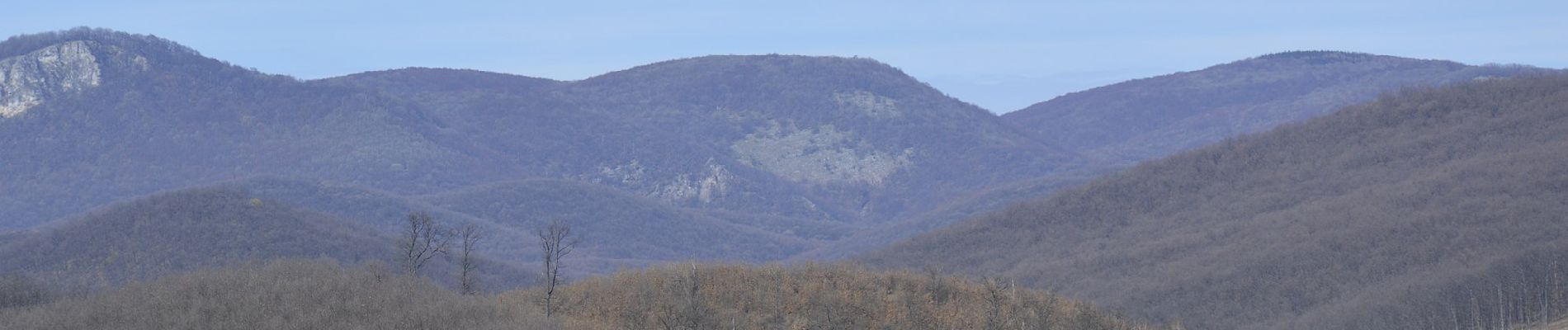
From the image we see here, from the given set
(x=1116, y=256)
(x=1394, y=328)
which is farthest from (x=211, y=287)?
(x=1116, y=256)

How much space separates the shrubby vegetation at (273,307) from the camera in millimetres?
47750

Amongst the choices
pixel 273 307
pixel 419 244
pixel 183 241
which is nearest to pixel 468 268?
pixel 419 244

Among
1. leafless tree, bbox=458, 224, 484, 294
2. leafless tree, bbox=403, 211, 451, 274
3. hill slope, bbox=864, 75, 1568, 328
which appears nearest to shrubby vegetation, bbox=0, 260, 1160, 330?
leafless tree, bbox=403, 211, 451, 274

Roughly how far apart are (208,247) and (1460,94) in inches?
5055

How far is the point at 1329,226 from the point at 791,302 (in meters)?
90.7

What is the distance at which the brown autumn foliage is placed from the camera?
2078 inches

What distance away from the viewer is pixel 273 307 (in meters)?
48.8

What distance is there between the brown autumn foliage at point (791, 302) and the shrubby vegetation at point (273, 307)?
2.78 meters

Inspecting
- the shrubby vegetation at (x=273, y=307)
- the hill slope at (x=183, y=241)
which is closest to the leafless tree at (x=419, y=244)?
the shrubby vegetation at (x=273, y=307)

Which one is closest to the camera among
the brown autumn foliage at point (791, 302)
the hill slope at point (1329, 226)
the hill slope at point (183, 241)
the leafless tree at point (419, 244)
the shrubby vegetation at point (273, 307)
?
the shrubby vegetation at point (273, 307)

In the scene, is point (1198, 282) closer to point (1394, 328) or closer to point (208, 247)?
point (1394, 328)

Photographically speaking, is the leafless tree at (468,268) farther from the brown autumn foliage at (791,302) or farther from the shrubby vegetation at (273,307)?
the shrubby vegetation at (273,307)

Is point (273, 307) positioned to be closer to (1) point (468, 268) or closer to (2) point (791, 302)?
(2) point (791, 302)

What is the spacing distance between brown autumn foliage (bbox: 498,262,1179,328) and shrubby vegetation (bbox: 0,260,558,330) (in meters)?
2.78
